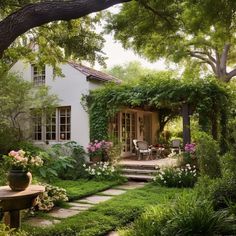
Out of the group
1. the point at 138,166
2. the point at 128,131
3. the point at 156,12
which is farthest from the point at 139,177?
the point at 156,12

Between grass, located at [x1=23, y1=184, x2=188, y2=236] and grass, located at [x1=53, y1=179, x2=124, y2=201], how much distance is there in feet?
3.64

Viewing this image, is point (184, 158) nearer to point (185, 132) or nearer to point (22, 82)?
point (185, 132)

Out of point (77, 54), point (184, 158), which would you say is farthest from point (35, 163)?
point (184, 158)

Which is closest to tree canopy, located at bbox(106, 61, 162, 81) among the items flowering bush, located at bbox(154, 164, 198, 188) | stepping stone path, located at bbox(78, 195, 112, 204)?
flowering bush, located at bbox(154, 164, 198, 188)

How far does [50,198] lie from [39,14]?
4768 millimetres

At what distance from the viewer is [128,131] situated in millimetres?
18734

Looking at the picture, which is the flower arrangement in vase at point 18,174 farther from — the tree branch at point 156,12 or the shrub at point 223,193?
the tree branch at point 156,12

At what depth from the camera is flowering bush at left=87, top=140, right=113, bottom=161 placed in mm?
14086

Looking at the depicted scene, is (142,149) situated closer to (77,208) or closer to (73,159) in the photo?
(73,159)

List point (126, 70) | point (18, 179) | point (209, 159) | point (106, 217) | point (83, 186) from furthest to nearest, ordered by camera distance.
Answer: point (126, 70)
point (83, 186)
point (209, 159)
point (106, 217)
point (18, 179)

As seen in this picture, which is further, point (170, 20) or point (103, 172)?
point (103, 172)

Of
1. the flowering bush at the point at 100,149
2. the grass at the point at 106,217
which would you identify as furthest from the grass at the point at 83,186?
the flowering bush at the point at 100,149

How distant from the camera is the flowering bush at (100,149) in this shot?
46.2 feet

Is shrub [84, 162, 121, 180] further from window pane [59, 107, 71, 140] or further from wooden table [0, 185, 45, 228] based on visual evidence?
wooden table [0, 185, 45, 228]
